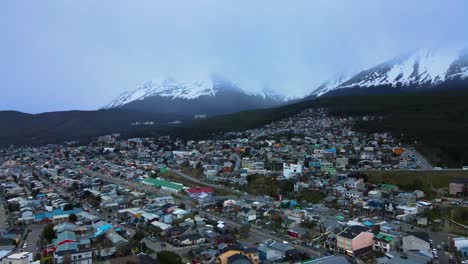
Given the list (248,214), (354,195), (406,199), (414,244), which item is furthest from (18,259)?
(406,199)

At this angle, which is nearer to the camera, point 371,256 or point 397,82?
point 371,256

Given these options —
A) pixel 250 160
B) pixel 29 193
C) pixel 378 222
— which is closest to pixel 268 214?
pixel 378 222

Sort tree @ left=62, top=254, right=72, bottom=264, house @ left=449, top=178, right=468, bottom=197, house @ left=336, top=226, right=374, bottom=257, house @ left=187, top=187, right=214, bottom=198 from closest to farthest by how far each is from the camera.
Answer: tree @ left=62, top=254, right=72, bottom=264 → house @ left=336, top=226, right=374, bottom=257 → house @ left=449, top=178, right=468, bottom=197 → house @ left=187, top=187, right=214, bottom=198

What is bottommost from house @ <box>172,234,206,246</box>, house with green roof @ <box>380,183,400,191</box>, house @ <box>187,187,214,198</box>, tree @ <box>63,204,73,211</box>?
house @ <box>172,234,206,246</box>

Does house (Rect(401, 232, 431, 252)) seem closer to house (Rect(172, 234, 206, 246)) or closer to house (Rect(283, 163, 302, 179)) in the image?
house (Rect(172, 234, 206, 246))

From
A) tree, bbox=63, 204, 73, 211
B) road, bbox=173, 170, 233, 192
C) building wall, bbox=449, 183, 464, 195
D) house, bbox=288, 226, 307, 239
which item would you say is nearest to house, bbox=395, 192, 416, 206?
building wall, bbox=449, 183, 464, 195

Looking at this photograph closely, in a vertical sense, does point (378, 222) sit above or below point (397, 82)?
below

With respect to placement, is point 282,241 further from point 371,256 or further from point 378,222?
point 378,222
